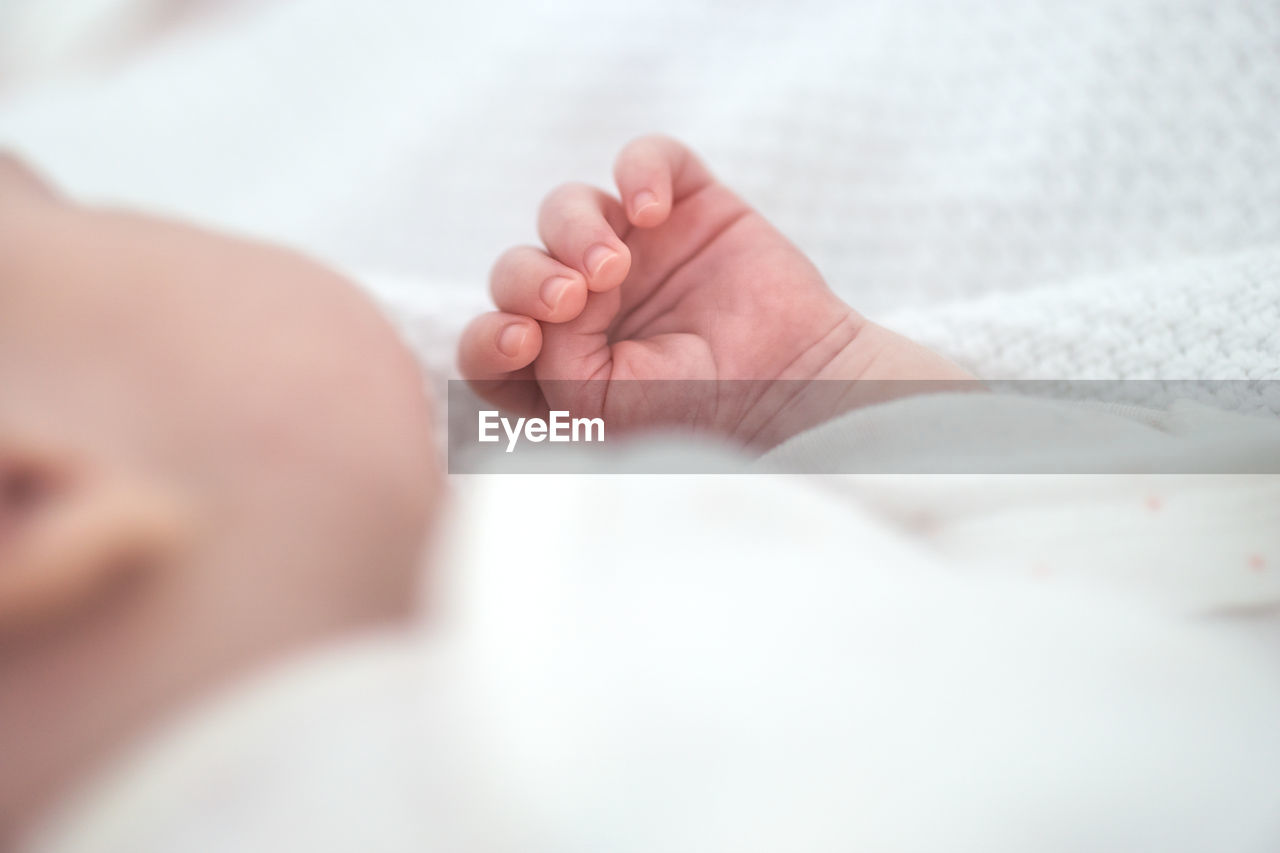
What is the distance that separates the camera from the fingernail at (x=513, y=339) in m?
0.46

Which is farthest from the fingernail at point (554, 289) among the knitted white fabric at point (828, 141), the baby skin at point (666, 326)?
the knitted white fabric at point (828, 141)

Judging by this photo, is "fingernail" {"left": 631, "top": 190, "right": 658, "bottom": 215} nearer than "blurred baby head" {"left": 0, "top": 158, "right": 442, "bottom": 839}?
No

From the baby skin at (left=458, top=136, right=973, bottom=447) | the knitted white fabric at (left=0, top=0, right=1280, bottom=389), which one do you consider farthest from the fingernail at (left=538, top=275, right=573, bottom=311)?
the knitted white fabric at (left=0, top=0, right=1280, bottom=389)

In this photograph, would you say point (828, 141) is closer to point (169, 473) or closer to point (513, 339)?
point (513, 339)

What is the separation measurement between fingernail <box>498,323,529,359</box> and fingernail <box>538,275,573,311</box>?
0.02 m

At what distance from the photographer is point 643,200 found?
0.49 meters

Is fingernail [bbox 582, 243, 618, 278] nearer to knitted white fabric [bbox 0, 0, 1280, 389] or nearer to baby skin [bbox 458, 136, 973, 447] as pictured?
baby skin [bbox 458, 136, 973, 447]

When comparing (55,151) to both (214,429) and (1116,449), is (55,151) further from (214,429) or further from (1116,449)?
(1116,449)

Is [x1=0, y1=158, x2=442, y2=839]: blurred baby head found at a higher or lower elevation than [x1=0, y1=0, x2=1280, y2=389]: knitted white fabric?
lower

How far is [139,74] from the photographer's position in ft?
2.79

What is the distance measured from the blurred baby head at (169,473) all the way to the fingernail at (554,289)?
9 centimetres

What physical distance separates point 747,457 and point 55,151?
66 centimetres

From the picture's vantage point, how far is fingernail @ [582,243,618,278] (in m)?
0.45

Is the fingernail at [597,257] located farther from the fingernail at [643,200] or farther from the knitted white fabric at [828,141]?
the knitted white fabric at [828,141]
